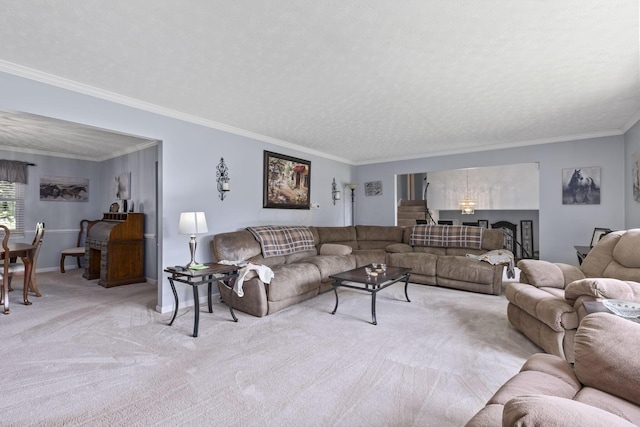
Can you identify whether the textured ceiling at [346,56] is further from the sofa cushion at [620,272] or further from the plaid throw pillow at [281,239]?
the sofa cushion at [620,272]

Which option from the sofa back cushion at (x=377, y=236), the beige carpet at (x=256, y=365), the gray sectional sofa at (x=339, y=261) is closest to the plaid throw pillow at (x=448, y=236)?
the gray sectional sofa at (x=339, y=261)

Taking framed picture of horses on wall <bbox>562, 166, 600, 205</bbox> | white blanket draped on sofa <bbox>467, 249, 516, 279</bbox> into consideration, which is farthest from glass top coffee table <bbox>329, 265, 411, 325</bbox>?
framed picture of horses on wall <bbox>562, 166, 600, 205</bbox>

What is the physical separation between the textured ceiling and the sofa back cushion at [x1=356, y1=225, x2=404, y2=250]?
2570 millimetres

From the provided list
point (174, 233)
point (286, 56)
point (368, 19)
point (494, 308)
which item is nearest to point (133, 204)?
point (174, 233)

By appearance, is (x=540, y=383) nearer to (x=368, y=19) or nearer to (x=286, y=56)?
(x=368, y=19)

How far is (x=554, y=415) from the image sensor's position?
80 centimetres

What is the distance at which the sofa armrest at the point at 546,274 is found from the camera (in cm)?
285

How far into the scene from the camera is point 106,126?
316cm

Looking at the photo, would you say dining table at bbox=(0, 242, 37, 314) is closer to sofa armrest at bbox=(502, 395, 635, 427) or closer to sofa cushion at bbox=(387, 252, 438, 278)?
sofa armrest at bbox=(502, 395, 635, 427)

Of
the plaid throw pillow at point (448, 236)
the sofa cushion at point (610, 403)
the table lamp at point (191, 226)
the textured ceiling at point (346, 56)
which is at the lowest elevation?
the sofa cushion at point (610, 403)

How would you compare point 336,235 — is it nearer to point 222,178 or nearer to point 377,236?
point 377,236

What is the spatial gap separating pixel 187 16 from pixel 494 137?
4.83 metres

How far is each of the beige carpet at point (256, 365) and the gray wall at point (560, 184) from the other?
7.67ft

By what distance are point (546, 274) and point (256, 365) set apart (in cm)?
275
